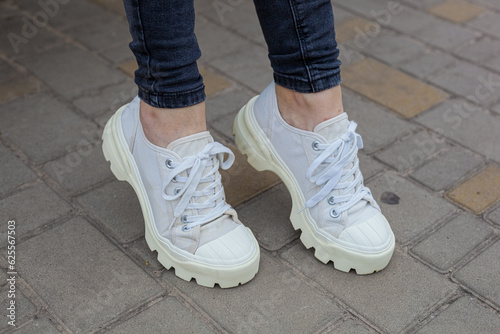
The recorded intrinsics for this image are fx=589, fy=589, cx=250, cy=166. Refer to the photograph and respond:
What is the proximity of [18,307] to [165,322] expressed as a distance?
30 centimetres

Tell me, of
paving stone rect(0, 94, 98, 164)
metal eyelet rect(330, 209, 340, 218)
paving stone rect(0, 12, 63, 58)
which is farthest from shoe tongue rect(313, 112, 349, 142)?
paving stone rect(0, 12, 63, 58)

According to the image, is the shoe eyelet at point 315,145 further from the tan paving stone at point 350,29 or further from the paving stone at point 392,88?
the tan paving stone at point 350,29

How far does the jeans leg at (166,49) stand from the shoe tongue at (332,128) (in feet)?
0.93

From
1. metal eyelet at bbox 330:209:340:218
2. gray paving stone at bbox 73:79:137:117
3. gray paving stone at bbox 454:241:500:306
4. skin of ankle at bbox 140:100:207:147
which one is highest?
skin of ankle at bbox 140:100:207:147

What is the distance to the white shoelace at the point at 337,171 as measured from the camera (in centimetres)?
129

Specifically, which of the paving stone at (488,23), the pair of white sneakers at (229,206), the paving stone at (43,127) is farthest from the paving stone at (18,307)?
the paving stone at (488,23)

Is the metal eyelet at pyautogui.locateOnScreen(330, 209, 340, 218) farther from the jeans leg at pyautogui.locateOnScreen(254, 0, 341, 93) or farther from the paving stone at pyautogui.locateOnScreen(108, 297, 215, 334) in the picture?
the paving stone at pyautogui.locateOnScreen(108, 297, 215, 334)

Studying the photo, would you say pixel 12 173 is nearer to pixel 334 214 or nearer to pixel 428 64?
pixel 334 214

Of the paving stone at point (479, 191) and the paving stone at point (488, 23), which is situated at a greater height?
the paving stone at point (479, 191)

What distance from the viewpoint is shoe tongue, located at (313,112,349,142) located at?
1.29 meters

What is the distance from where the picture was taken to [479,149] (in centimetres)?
176

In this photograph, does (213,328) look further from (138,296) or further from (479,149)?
(479,149)

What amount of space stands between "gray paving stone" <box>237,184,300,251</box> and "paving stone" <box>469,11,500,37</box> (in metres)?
1.39

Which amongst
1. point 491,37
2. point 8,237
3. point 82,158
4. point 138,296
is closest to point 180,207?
point 138,296
